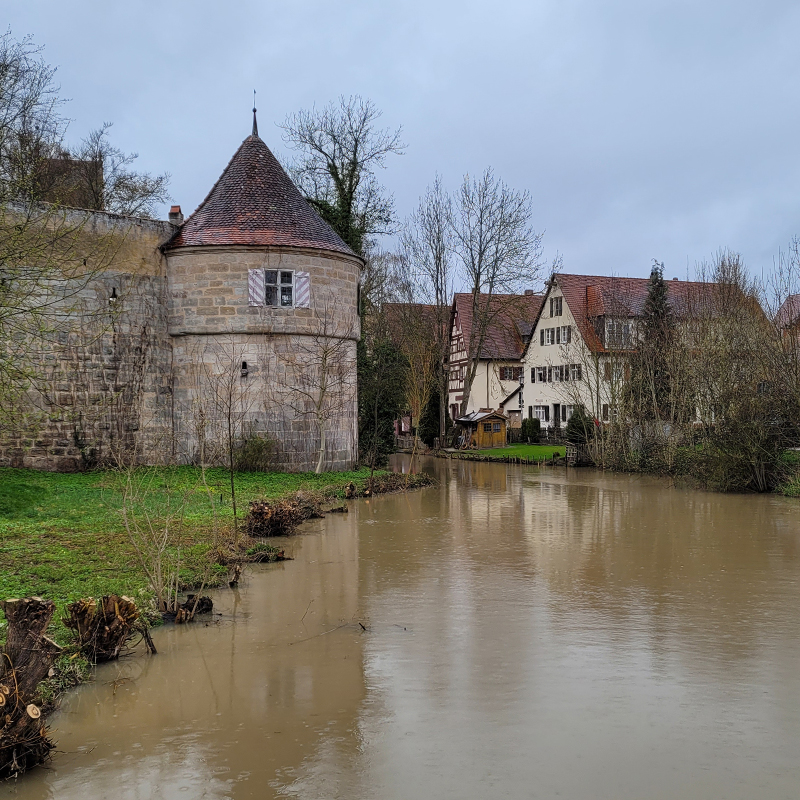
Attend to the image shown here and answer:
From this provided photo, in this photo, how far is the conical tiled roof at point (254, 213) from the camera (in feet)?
71.4

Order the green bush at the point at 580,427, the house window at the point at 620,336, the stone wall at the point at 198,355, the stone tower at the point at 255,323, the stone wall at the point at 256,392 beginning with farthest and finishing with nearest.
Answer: the green bush at the point at 580,427 < the house window at the point at 620,336 < the stone tower at the point at 255,323 < the stone wall at the point at 256,392 < the stone wall at the point at 198,355

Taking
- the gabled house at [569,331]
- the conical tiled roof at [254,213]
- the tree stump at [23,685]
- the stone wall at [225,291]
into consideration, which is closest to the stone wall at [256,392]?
the stone wall at [225,291]

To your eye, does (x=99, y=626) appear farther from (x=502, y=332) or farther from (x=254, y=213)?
(x=502, y=332)

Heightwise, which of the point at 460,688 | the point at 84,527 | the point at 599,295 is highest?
the point at 599,295

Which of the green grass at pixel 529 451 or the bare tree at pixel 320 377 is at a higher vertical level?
the bare tree at pixel 320 377

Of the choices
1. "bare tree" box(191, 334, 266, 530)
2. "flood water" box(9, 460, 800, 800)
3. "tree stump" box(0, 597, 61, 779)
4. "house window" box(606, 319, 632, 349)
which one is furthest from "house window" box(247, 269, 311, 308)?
"tree stump" box(0, 597, 61, 779)

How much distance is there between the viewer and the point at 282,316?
21.9 metres

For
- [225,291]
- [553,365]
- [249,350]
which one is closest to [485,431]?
[553,365]

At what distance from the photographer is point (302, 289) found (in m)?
22.1

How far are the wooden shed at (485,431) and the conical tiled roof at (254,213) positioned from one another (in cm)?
2086

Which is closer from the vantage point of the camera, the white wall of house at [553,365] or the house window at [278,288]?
the house window at [278,288]

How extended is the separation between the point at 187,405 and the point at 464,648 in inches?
595

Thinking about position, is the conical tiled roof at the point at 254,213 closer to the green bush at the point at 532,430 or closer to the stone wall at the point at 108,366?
the stone wall at the point at 108,366

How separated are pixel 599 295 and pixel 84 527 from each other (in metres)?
32.8
